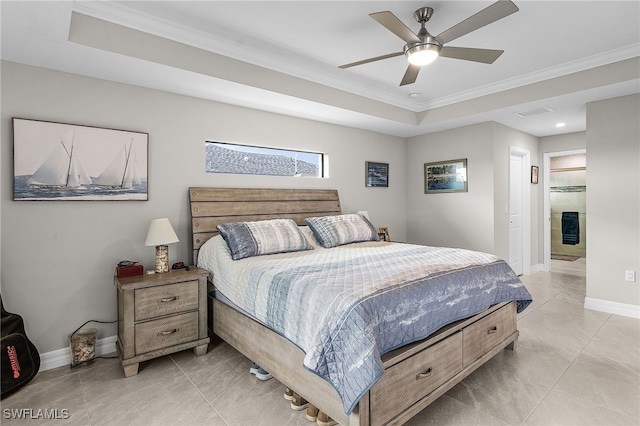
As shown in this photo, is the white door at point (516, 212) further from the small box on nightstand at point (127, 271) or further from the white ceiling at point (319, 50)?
the small box on nightstand at point (127, 271)

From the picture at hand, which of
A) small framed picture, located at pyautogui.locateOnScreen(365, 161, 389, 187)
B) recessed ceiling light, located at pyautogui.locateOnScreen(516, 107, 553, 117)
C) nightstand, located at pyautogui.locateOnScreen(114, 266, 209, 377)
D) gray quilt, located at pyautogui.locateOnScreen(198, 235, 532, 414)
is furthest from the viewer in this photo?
small framed picture, located at pyautogui.locateOnScreen(365, 161, 389, 187)

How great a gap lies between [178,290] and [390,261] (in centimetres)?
166

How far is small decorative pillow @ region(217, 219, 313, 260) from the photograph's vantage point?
2910 millimetres

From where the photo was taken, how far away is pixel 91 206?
2793 millimetres

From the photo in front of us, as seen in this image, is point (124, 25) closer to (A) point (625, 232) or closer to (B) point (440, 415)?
(B) point (440, 415)

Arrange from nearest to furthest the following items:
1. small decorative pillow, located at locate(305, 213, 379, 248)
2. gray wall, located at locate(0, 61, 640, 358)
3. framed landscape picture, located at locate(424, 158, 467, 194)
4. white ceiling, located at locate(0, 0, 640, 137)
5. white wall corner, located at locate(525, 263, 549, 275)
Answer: white ceiling, located at locate(0, 0, 640, 137) → gray wall, located at locate(0, 61, 640, 358) → small decorative pillow, located at locate(305, 213, 379, 248) → framed landscape picture, located at locate(424, 158, 467, 194) → white wall corner, located at locate(525, 263, 549, 275)

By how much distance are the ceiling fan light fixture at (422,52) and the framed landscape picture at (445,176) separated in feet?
9.05

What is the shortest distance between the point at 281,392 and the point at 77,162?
2366mm

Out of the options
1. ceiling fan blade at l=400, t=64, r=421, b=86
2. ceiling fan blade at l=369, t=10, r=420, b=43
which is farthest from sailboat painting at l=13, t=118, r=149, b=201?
ceiling fan blade at l=400, t=64, r=421, b=86

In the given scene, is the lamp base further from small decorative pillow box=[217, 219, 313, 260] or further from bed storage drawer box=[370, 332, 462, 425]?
bed storage drawer box=[370, 332, 462, 425]

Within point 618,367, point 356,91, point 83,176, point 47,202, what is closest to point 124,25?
point 83,176

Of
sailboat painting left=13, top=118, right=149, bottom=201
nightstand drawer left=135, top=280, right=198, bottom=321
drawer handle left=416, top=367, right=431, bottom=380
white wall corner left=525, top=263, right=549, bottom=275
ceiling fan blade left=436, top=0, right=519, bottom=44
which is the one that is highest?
ceiling fan blade left=436, top=0, right=519, bottom=44

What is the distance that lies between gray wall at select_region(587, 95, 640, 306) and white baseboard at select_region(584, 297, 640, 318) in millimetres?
39

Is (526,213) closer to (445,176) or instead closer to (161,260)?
(445,176)
